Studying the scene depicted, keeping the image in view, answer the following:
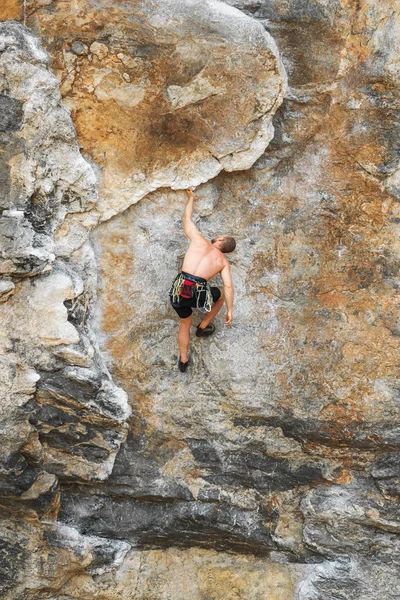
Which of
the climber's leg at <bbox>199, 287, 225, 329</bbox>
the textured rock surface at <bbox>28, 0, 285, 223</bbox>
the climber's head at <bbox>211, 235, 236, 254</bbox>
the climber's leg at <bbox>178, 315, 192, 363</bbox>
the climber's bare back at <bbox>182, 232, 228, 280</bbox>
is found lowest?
the climber's leg at <bbox>178, 315, 192, 363</bbox>

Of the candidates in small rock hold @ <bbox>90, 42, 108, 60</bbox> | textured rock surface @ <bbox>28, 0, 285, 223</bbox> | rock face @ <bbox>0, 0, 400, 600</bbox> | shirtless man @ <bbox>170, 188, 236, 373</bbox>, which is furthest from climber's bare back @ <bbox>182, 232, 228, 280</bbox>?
small rock hold @ <bbox>90, 42, 108, 60</bbox>

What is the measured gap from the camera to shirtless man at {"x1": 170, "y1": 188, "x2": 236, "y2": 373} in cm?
732

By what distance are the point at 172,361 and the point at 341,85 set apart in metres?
2.97

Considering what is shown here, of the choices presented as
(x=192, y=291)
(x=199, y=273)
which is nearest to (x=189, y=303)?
(x=192, y=291)

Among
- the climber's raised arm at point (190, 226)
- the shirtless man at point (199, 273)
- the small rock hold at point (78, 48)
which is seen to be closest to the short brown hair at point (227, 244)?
the shirtless man at point (199, 273)

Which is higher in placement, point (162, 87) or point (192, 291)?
point (162, 87)

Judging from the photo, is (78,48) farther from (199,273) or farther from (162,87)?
(199,273)

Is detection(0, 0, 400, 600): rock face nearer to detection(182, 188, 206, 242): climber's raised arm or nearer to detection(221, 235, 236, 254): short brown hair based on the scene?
detection(182, 188, 206, 242): climber's raised arm

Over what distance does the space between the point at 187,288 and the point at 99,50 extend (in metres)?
2.14

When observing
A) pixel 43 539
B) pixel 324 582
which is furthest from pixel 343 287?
pixel 43 539

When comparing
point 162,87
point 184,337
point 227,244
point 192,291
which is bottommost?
point 184,337

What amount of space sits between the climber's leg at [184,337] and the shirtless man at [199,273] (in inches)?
4.6

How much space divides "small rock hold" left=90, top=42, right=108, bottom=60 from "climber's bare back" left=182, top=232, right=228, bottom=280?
172 cm

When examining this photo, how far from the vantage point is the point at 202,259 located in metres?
7.32
